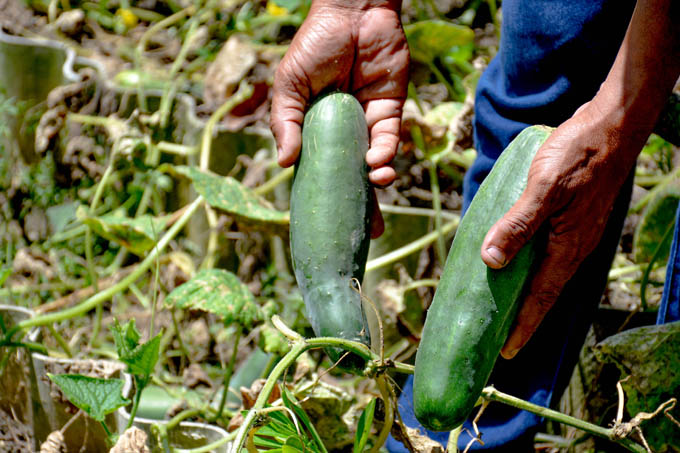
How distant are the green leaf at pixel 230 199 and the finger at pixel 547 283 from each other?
757mm

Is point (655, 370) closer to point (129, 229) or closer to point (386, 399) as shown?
point (386, 399)

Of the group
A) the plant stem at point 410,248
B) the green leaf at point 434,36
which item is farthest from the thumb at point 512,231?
the green leaf at point 434,36

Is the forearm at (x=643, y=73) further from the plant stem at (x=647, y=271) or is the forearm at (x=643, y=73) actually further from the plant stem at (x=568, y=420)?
the plant stem at (x=647, y=271)

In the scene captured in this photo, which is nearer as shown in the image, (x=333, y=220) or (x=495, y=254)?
(x=495, y=254)

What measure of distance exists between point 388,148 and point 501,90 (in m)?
0.37

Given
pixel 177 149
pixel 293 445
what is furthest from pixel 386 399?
pixel 177 149

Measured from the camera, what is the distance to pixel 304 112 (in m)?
1.40

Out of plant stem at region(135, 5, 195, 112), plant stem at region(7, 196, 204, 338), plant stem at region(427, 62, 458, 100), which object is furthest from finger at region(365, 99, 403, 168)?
plant stem at region(135, 5, 195, 112)

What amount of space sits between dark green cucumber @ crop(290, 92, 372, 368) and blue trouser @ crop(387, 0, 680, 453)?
288 millimetres

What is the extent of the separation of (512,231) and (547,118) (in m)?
0.50

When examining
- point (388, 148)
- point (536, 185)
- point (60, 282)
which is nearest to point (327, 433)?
point (388, 148)

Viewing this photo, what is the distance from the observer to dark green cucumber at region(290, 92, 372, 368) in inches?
46.8

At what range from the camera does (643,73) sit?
3.55 ft

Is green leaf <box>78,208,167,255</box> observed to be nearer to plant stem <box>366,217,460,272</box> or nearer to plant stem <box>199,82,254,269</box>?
plant stem <box>199,82,254,269</box>
